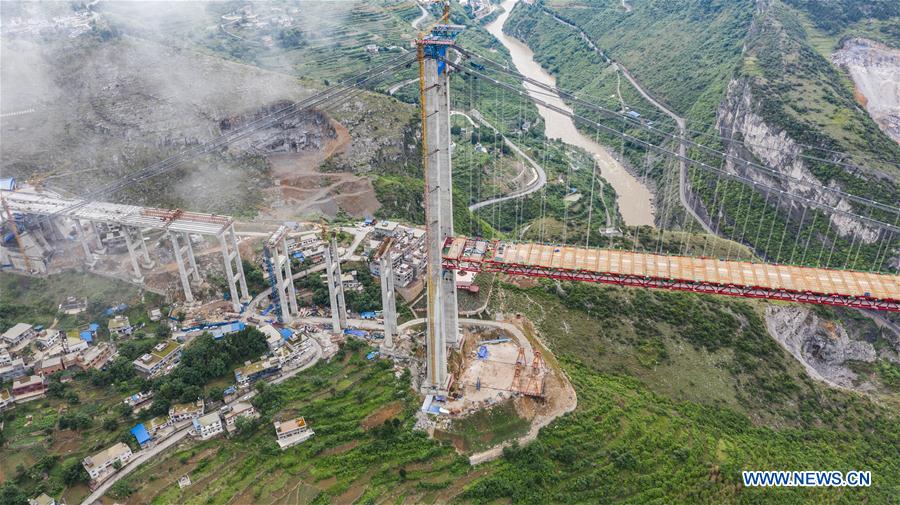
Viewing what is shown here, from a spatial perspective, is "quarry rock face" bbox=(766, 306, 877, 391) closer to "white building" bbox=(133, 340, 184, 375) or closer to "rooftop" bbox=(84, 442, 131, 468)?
"white building" bbox=(133, 340, 184, 375)

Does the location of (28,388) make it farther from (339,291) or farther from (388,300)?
(388,300)

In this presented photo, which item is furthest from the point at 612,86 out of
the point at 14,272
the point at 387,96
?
the point at 14,272

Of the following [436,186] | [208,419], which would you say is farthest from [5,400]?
[436,186]

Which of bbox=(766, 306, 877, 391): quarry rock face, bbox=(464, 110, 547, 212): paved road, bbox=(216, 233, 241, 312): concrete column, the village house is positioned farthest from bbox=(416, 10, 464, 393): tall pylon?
bbox=(464, 110, 547, 212): paved road

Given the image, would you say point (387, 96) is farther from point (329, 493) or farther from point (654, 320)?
point (329, 493)

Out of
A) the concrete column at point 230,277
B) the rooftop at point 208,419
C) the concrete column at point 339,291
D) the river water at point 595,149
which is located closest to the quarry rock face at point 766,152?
the river water at point 595,149

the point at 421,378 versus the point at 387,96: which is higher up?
the point at 387,96
